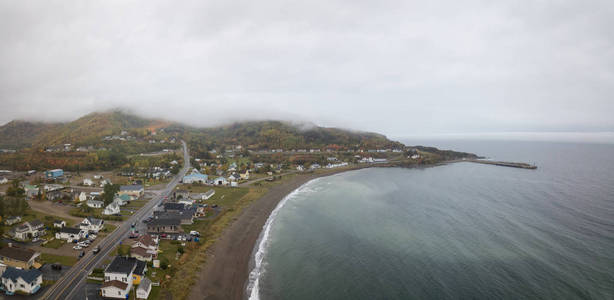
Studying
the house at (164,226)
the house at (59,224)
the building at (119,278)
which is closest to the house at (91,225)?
the house at (59,224)

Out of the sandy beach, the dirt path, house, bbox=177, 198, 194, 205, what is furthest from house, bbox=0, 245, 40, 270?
house, bbox=177, 198, 194, 205

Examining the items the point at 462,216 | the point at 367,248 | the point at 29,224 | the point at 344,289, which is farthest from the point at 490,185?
the point at 29,224

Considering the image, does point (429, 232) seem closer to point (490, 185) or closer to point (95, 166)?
point (490, 185)

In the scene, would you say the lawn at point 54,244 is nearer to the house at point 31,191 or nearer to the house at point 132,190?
the house at point 132,190

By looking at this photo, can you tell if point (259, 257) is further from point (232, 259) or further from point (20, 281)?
point (20, 281)

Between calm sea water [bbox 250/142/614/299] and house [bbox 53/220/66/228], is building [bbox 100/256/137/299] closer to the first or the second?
calm sea water [bbox 250/142/614/299]

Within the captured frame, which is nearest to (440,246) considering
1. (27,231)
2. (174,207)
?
(174,207)
